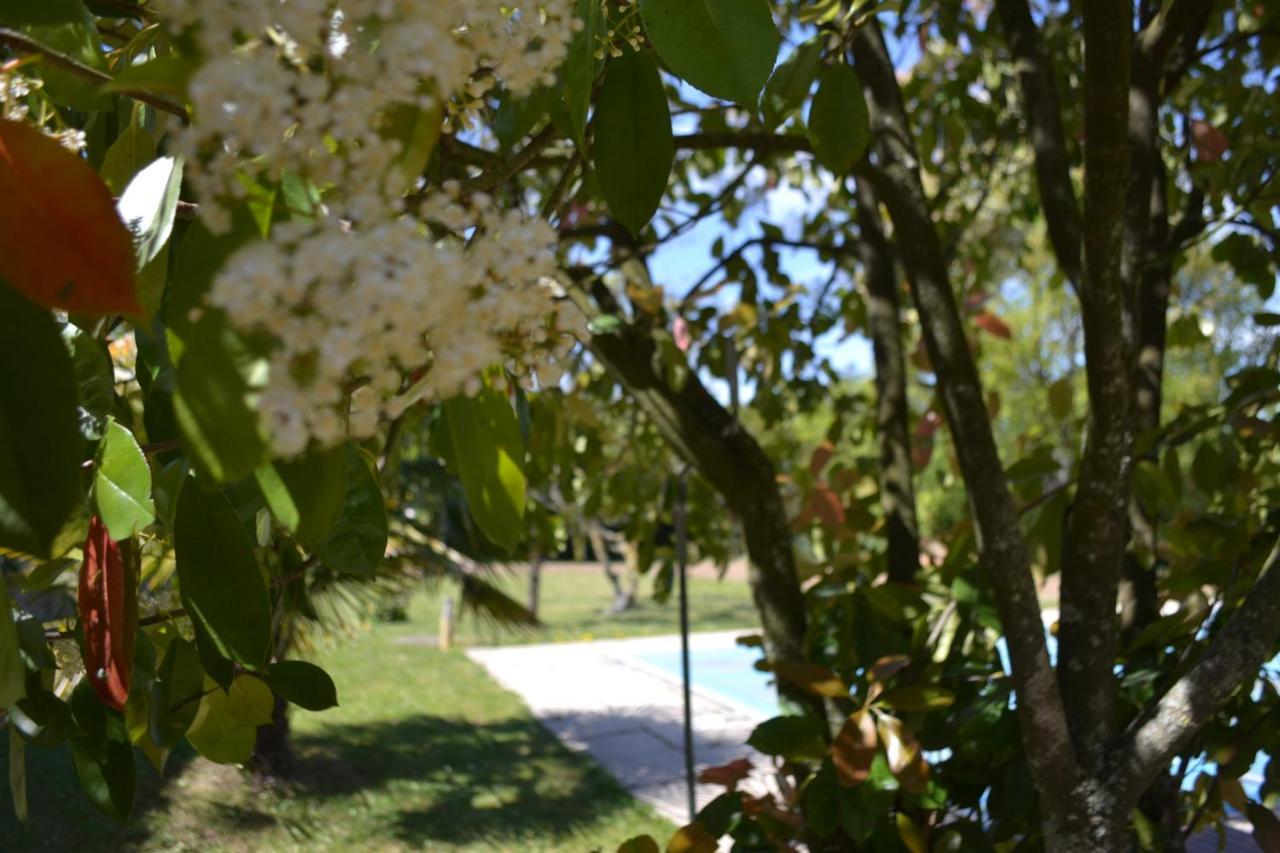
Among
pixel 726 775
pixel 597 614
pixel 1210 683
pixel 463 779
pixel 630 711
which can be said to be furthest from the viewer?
pixel 597 614

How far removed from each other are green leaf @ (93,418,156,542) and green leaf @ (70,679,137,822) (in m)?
0.27

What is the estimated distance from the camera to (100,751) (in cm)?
80

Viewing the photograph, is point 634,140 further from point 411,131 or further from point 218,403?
point 218,403

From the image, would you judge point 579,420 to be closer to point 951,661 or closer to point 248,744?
point 951,661

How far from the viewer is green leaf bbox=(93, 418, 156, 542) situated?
566mm

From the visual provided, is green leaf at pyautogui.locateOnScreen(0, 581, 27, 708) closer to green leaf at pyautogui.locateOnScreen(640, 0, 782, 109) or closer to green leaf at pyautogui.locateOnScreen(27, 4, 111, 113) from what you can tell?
green leaf at pyautogui.locateOnScreen(27, 4, 111, 113)

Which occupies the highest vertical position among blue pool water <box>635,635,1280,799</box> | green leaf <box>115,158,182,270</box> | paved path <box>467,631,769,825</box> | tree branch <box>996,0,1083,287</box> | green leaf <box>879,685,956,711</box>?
tree branch <box>996,0,1083,287</box>

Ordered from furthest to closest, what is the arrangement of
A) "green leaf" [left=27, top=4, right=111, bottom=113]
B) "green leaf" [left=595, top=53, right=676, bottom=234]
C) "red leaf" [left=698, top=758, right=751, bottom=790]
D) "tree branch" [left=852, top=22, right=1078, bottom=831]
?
"red leaf" [left=698, top=758, right=751, bottom=790] < "tree branch" [left=852, top=22, right=1078, bottom=831] < "green leaf" [left=595, top=53, right=676, bottom=234] < "green leaf" [left=27, top=4, right=111, bottom=113]

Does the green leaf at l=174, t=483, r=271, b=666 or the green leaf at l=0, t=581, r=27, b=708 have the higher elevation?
the green leaf at l=174, t=483, r=271, b=666

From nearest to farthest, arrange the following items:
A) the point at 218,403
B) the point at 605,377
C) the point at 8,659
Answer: the point at 218,403 → the point at 8,659 → the point at 605,377

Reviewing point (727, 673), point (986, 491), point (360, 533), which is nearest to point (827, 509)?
point (986, 491)

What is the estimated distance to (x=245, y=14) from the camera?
1.24 feet

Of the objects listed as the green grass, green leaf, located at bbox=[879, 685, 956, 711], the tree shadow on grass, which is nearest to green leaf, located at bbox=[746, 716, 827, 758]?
green leaf, located at bbox=[879, 685, 956, 711]

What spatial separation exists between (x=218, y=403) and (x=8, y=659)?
36 cm
